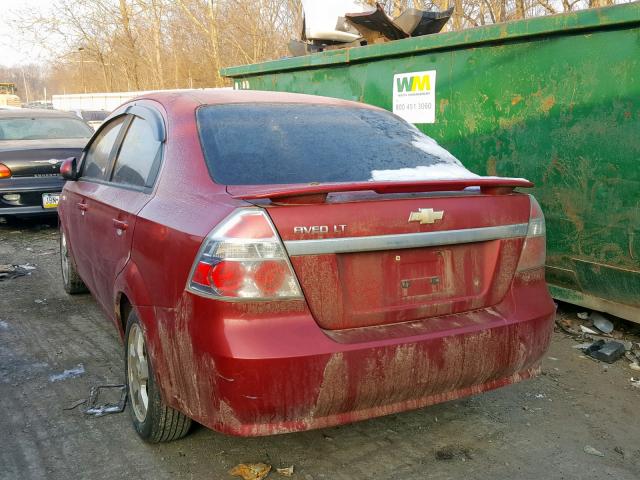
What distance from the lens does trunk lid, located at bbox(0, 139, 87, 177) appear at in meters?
7.97

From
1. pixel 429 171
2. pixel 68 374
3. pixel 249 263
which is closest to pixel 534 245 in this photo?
pixel 429 171

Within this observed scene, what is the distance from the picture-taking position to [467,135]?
203 inches

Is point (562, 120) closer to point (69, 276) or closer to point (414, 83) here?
point (414, 83)

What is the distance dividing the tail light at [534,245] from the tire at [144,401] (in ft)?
5.52

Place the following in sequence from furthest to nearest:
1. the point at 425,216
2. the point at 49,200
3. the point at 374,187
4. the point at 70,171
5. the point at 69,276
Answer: the point at 49,200
the point at 69,276
the point at 70,171
the point at 425,216
the point at 374,187

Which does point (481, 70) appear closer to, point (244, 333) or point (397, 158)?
point (397, 158)

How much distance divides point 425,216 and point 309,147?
0.78 m

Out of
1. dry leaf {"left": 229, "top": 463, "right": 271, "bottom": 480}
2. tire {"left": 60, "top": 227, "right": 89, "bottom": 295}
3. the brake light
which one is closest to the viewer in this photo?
dry leaf {"left": 229, "top": 463, "right": 271, "bottom": 480}

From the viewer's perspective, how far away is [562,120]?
14.5 ft

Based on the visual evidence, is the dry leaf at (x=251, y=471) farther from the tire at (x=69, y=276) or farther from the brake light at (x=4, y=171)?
the brake light at (x=4, y=171)

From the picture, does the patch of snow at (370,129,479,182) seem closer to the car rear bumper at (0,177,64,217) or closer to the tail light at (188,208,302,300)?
the tail light at (188,208,302,300)

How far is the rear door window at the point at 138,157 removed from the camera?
3199 millimetres

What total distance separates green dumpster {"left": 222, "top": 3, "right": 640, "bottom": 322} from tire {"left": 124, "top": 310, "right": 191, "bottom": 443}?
9.59ft

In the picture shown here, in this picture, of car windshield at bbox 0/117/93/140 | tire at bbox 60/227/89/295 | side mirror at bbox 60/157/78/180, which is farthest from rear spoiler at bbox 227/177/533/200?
car windshield at bbox 0/117/93/140
